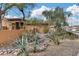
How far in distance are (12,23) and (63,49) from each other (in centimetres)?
37

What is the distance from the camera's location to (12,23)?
1.45m

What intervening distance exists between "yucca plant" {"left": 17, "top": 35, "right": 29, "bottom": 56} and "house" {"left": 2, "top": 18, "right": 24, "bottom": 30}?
0.26 feet

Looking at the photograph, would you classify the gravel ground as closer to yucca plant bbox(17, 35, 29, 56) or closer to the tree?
yucca plant bbox(17, 35, 29, 56)

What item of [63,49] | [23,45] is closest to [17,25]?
[23,45]

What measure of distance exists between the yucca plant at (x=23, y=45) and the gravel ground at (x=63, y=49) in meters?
0.05

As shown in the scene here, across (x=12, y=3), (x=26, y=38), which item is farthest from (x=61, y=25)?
(x=12, y=3)

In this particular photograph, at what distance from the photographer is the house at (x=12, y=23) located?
4.75ft

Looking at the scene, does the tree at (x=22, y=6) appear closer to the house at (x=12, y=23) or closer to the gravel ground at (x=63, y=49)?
the house at (x=12, y=23)

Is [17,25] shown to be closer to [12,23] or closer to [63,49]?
[12,23]

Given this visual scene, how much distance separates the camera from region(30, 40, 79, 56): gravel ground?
141 centimetres

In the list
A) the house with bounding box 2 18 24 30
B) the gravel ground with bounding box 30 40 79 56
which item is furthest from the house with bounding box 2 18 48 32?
the gravel ground with bounding box 30 40 79 56

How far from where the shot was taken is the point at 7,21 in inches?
57.2

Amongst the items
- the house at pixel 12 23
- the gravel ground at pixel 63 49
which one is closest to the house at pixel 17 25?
the house at pixel 12 23

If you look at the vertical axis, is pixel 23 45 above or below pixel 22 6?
below
